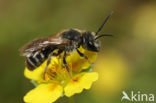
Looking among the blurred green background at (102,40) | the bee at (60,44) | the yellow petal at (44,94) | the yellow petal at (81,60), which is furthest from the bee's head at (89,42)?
the blurred green background at (102,40)

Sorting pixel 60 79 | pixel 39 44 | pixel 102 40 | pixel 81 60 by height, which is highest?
pixel 39 44

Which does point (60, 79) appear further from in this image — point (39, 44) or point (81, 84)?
point (39, 44)

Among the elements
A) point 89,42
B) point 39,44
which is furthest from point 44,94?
point 89,42

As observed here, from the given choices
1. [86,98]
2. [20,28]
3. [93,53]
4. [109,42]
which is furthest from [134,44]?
[93,53]

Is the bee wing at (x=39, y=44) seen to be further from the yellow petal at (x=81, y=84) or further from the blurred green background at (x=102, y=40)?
the blurred green background at (x=102, y=40)

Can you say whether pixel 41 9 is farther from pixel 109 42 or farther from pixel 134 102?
pixel 134 102

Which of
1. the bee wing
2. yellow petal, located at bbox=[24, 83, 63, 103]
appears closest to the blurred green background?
yellow petal, located at bbox=[24, 83, 63, 103]
